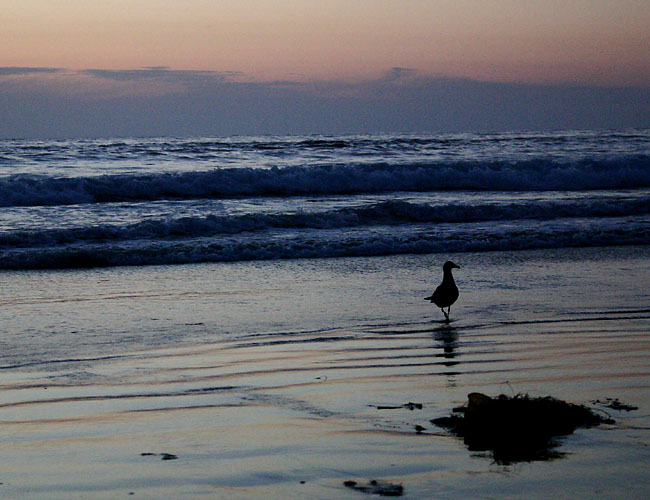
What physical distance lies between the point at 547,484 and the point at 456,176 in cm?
2222

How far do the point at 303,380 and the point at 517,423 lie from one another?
5.47 ft

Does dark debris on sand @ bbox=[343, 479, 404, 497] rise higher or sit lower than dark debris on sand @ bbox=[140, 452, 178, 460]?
higher

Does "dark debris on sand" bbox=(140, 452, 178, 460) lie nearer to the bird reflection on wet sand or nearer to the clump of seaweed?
the clump of seaweed

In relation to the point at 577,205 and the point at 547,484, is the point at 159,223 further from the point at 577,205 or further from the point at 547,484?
the point at 547,484

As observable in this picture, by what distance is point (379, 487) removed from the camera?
3.34 m

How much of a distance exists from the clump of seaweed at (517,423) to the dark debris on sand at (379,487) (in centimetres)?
60

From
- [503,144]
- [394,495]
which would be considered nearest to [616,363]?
[394,495]

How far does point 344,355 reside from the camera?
610 cm

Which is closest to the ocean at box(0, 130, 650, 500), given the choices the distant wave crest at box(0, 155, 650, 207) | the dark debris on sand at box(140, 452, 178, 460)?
the dark debris on sand at box(140, 452, 178, 460)

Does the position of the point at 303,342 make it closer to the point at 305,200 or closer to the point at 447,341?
the point at 447,341

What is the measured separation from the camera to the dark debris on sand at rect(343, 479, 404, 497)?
327 cm

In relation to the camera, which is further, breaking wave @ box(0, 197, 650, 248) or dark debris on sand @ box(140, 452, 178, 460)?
breaking wave @ box(0, 197, 650, 248)

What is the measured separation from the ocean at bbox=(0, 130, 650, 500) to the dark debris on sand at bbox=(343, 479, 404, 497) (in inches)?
2.0

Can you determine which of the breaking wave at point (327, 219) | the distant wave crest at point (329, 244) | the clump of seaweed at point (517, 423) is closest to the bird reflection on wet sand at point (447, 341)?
the clump of seaweed at point (517, 423)
